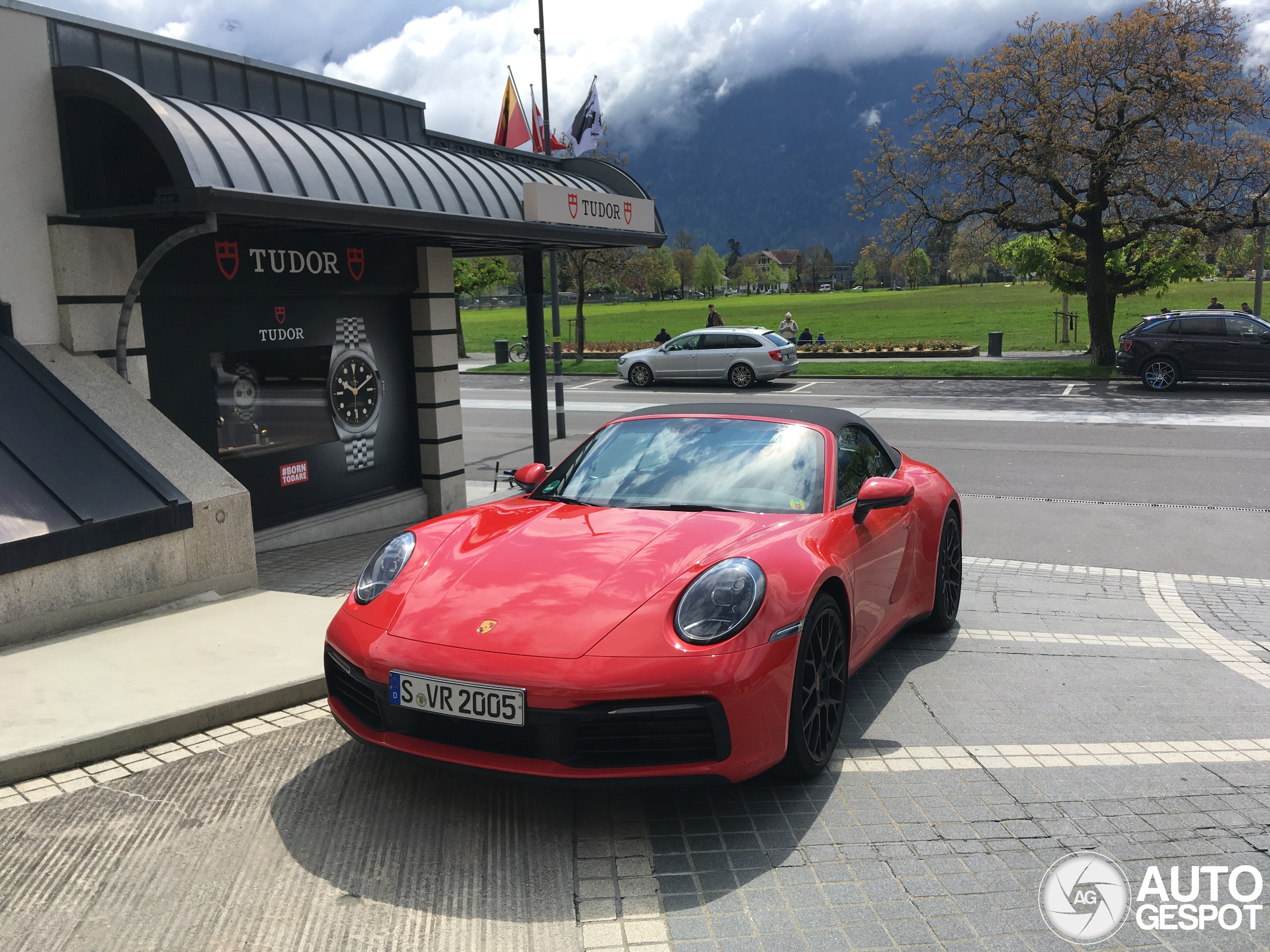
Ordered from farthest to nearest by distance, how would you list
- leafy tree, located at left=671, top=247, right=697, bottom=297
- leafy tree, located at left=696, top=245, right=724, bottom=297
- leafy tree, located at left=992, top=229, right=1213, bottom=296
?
leafy tree, located at left=696, top=245, right=724, bottom=297 < leafy tree, located at left=671, top=247, right=697, bottom=297 < leafy tree, located at left=992, top=229, right=1213, bottom=296

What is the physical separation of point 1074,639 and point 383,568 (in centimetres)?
417

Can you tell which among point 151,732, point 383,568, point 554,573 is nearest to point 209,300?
point 151,732

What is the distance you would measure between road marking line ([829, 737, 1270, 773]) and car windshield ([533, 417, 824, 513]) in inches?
42.9

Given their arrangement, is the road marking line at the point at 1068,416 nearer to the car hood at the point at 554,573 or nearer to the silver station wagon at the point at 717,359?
the silver station wagon at the point at 717,359

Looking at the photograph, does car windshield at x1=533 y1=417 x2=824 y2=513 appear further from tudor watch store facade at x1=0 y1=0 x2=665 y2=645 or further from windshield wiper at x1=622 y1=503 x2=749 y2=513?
tudor watch store facade at x1=0 y1=0 x2=665 y2=645

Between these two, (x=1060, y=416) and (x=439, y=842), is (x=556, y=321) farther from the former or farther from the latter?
(x=439, y=842)

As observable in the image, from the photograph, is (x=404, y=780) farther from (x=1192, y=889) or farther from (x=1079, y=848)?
(x=1192, y=889)

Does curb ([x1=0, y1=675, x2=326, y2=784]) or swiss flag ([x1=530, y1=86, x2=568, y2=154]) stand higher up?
swiss flag ([x1=530, y1=86, x2=568, y2=154])

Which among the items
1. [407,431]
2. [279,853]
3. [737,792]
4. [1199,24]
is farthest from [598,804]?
[1199,24]

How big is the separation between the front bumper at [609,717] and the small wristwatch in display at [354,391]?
242 inches

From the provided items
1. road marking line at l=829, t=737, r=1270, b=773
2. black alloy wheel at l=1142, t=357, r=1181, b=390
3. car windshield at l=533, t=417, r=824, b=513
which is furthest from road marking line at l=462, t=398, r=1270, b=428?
road marking line at l=829, t=737, r=1270, b=773

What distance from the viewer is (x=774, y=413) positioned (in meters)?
5.29

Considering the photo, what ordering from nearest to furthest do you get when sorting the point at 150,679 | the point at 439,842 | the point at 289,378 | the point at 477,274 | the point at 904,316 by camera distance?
the point at 439,842
the point at 150,679
the point at 289,378
the point at 477,274
the point at 904,316

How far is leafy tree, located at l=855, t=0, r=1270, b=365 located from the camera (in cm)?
2198
